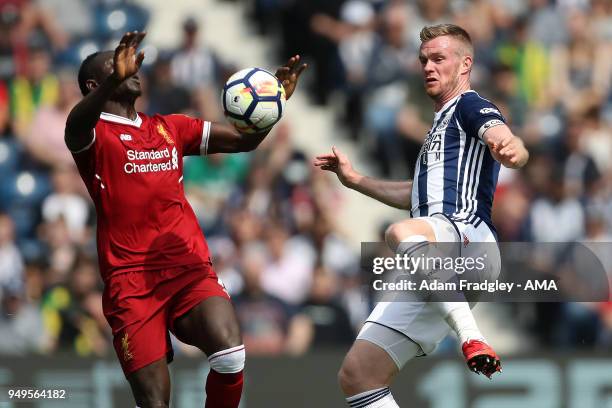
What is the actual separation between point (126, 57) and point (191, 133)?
109 centimetres

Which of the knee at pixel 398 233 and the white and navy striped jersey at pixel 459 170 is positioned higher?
the white and navy striped jersey at pixel 459 170

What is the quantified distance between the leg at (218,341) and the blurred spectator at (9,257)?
16.4 ft

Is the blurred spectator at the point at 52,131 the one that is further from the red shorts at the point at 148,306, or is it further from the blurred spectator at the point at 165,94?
the red shorts at the point at 148,306

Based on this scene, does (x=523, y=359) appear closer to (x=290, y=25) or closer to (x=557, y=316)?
(x=557, y=316)

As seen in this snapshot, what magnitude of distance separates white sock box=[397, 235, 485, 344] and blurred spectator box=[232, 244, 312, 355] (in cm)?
450

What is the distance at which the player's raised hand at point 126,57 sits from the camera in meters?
6.54

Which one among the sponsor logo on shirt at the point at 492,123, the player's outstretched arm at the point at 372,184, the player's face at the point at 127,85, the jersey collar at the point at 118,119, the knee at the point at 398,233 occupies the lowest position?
the knee at the point at 398,233

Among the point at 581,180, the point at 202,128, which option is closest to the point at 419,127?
the point at 581,180

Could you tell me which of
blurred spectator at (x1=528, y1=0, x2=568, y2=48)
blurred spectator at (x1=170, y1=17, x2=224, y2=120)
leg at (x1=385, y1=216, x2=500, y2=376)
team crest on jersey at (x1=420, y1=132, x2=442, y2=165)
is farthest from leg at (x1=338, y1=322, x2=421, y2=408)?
blurred spectator at (x1=528, y1=0, x2=568, y2=48)

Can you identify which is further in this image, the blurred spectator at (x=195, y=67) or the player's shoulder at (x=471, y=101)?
the blurred spectator at (x=195, y=67)

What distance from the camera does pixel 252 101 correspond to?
24.1 feet

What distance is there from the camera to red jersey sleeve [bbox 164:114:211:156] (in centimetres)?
751

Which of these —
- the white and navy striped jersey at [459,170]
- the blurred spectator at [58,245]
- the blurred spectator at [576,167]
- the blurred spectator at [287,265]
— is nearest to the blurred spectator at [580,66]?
the blurred spectator at [576,167]

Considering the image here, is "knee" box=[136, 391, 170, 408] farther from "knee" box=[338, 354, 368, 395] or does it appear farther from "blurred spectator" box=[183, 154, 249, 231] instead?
"blurred spectator" box=[183, 154, 249, 231]
